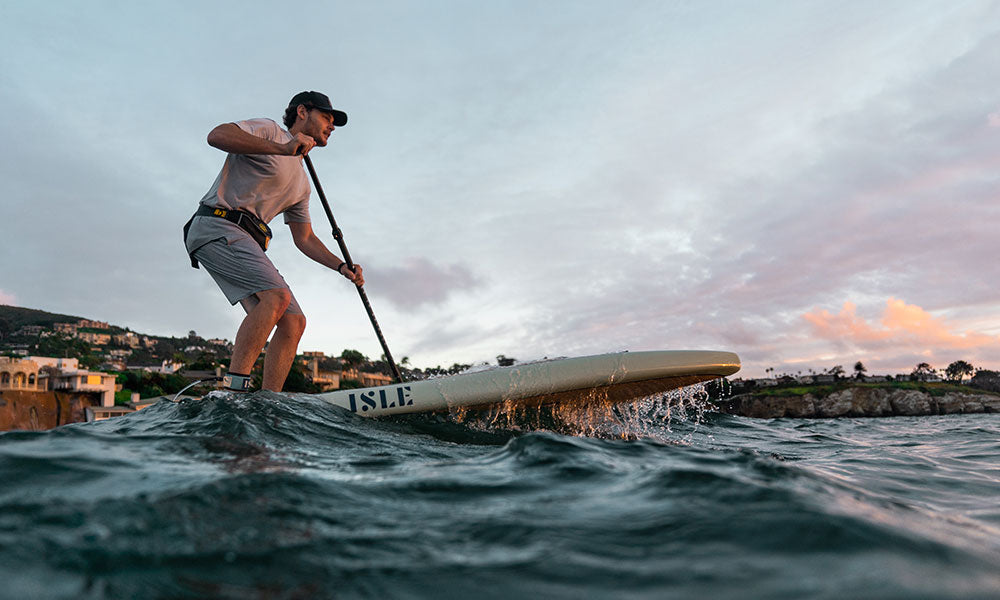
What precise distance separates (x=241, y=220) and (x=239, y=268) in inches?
14.9

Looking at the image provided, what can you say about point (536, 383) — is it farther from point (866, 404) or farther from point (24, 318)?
point (24, 318)

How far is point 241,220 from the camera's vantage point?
3867 millimetres

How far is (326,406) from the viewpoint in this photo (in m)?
4.12

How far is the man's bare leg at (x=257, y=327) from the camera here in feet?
11.9

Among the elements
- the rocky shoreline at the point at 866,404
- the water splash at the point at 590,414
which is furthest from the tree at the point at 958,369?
the water splash at the point at 590,414

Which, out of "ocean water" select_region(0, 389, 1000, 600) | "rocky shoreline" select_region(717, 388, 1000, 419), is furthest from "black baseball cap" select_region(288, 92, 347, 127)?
"rocky shoreline" select_region(717, 388, 1000, 419)

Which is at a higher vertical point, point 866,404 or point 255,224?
point 255,224

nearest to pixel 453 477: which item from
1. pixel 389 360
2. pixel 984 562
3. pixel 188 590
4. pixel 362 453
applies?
pixel 362 453

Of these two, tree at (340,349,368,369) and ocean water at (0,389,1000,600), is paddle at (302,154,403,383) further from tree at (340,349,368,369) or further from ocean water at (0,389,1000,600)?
tree at (340,349,368,369)

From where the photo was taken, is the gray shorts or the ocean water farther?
the gray shorts

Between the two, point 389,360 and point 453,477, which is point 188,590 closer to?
point 453,477

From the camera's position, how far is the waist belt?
12.5ft

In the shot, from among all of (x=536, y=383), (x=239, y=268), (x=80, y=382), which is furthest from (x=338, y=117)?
(x=80, y=382)

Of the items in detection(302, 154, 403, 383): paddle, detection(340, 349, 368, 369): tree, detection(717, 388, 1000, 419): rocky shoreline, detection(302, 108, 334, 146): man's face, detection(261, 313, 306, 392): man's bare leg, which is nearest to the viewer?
detection(261, 313, 306, 392): man's bare leg
